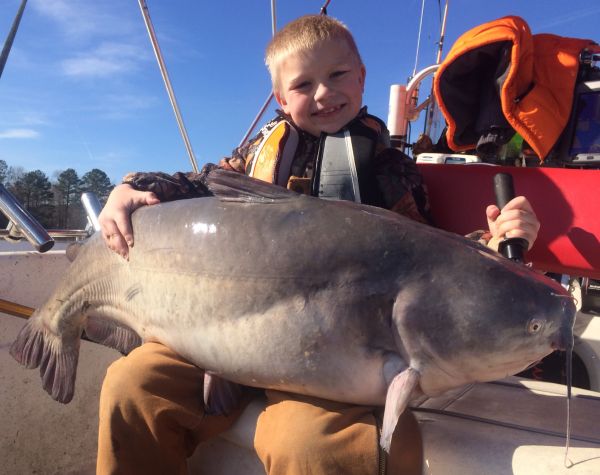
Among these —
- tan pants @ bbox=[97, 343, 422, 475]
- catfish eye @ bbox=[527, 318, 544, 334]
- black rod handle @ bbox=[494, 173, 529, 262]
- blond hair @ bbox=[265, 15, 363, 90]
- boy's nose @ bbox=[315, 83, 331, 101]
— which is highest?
blond hair @ bbox=[265, 15, 363, 90]

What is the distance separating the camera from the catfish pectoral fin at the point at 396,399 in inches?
50.5

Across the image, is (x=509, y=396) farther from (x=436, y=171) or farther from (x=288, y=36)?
(x=288, y=36)

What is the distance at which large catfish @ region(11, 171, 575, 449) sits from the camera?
4.42 ft

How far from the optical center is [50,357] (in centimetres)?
215

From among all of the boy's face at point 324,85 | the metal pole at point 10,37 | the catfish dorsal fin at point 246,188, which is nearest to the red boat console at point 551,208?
the boy's face at point 324,85

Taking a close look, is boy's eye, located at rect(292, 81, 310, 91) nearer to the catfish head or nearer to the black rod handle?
the black rod handle

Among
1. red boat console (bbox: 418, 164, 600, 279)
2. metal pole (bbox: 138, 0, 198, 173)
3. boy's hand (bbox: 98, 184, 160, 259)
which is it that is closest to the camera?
boy's hand (bbox: 98, 184, 160, 259)

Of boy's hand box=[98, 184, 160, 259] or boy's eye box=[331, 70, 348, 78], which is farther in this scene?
boy's eye box=[331, 70, 348, 78]

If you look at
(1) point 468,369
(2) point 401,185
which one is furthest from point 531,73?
(1) point 468,369

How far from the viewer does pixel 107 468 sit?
1651mm

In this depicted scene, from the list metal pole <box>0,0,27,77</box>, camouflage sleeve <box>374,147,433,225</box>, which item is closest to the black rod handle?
camouflage sleeve <box>374,147,433,225</box>

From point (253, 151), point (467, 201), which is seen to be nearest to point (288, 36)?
point (253, 151)

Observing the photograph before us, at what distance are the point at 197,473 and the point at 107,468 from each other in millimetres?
503

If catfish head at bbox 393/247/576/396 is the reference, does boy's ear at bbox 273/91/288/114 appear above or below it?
above
